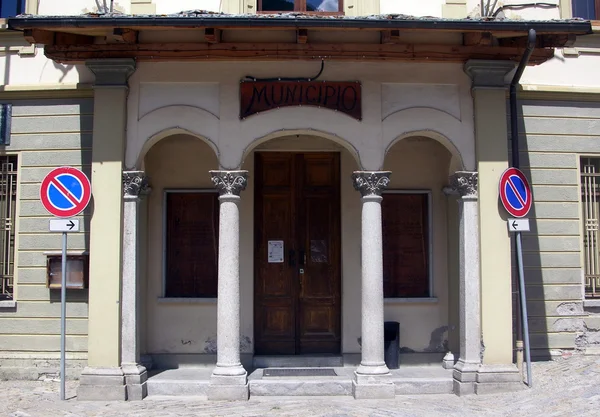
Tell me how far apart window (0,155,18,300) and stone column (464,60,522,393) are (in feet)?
23.2

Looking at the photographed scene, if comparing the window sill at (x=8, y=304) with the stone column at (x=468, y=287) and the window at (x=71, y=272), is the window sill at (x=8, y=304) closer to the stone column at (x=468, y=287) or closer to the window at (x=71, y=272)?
the window at (x=71, y=272)

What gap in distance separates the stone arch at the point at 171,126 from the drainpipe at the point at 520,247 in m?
4.26

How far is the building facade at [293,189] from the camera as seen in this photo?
8336 millimetres

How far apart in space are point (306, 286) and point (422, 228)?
210 cm

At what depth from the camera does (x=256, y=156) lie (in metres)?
9.92

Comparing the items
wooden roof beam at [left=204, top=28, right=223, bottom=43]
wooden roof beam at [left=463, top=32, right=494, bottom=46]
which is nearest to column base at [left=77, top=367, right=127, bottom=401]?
wooden roof beam at [left=204, top=28, right=223, bottom=43]

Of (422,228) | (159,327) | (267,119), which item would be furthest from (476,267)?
(159,327)

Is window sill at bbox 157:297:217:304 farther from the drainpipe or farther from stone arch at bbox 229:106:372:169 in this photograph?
the drainpipe

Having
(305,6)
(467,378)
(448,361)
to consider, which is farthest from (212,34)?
(448,361)

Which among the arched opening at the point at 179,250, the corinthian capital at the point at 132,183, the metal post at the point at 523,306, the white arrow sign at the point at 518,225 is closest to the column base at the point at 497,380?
the metal post at the point at 523,306

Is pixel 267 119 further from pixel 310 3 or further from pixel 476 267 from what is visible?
pixel 476 267

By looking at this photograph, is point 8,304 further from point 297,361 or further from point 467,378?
point 467,378

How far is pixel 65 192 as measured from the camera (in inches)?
314

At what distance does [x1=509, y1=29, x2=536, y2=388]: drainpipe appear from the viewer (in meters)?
8.30
